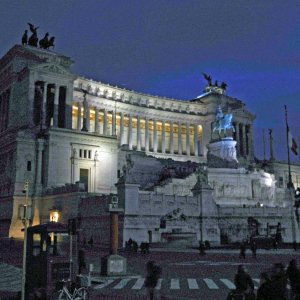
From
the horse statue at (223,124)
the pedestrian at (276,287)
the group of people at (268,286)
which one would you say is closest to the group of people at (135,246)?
the group of people at (268,286)

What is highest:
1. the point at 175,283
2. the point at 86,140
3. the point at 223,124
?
the point at 223,124

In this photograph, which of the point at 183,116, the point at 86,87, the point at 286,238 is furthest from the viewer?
the point at 183,116

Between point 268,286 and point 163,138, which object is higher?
point 163,138

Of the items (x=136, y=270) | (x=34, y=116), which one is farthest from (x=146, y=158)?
(x=136, y=270)

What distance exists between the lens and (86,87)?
10138cm

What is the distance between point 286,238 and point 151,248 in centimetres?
2062

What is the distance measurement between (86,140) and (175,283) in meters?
53.3

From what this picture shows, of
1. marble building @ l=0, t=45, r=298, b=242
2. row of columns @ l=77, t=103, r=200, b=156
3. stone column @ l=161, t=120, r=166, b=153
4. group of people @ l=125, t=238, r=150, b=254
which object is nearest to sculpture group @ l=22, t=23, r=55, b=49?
marble building @ l=0, t=45, r=298, b=242

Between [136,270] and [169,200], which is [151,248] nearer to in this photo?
[169,200]

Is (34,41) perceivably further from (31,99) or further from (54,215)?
(54,215)

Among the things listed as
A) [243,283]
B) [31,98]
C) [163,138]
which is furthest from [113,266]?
[163,138]

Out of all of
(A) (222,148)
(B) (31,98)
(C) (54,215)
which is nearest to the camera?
(C) (54,215)

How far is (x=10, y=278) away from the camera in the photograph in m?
23.8

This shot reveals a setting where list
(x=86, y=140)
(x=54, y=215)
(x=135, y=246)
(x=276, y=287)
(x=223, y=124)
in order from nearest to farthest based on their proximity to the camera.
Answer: (x=276, y=287)
(x=135, y=246)
(x=54, y=215)
(x=86, y=140)
(x=223, y=124)
